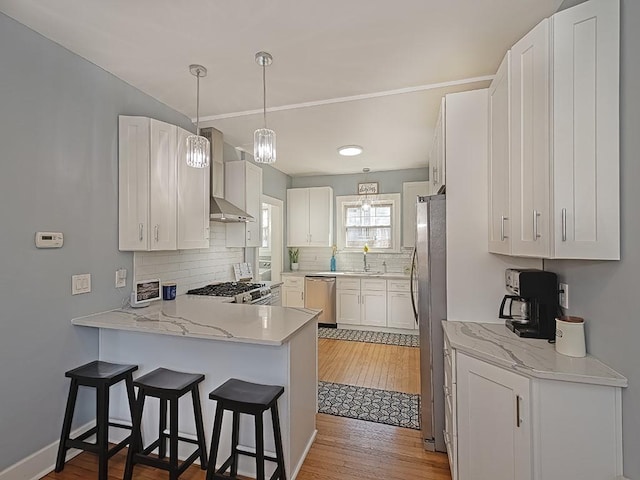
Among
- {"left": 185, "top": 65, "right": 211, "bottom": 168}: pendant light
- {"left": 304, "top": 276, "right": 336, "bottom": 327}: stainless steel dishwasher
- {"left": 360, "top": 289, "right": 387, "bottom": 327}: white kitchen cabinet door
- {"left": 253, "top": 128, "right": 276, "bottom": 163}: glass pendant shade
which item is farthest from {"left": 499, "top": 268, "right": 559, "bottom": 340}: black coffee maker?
{"left": 304, "top": 276, "right": 336, "bottom": 327}: stainless steel dishwasher

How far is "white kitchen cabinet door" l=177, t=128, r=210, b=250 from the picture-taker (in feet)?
9.38

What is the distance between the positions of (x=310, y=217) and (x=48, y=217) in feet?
13.4

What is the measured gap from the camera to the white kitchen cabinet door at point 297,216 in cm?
585

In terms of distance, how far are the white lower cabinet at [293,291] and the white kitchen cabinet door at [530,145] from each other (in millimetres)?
4126

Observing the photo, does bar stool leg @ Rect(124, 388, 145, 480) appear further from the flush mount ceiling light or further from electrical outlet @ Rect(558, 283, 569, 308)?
the flush mount ceiling light

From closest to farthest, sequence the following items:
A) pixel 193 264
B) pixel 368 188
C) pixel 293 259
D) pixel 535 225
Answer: pixel 535 225 → pixel 193 264 → pixel 368 188 → pixel 293 259

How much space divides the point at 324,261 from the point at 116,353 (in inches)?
158

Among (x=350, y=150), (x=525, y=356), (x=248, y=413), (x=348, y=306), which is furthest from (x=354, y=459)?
(x=350, y=150)

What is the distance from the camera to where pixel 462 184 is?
214 cm

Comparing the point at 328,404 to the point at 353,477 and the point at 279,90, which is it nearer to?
the point at 353,477

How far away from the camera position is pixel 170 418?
179 cm

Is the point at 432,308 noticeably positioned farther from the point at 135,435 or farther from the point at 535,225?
the point at 135,435

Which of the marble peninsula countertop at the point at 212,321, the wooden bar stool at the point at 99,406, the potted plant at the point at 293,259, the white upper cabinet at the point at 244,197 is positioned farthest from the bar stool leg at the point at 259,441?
the potted plant at the point at 293,259

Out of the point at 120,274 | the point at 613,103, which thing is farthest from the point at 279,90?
the point at 613,103
